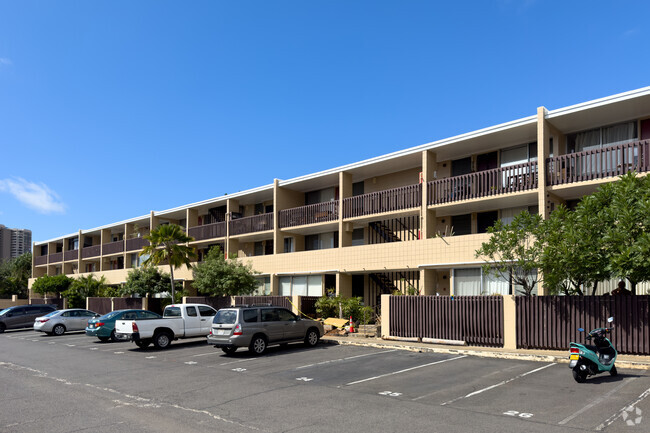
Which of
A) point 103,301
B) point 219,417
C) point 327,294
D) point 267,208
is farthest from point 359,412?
point 103,301

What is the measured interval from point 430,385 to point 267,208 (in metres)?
26.0

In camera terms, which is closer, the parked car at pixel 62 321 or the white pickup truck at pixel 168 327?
the white pickup truck at pixel 168 327

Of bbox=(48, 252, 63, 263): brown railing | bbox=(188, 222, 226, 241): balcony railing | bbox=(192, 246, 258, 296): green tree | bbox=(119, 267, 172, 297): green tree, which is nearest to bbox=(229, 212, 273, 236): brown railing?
bbox=(188, 222, 226, 241): balcony railing

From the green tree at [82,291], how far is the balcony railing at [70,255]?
36.7 feet

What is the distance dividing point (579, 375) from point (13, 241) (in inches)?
5746

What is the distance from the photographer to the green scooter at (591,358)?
11.4m

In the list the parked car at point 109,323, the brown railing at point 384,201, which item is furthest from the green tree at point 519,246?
the parked car at point 109,323

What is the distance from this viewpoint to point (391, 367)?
14445 millimetres

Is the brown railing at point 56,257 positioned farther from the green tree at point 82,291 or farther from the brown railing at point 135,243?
the brown railing at point 135,243

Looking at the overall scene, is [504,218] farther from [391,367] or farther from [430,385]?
[430,385]

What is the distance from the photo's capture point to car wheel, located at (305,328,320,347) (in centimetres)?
1944

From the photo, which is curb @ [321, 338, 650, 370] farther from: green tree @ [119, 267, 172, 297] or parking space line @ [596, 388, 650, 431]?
green tree @ [119, 267, 172, 297]

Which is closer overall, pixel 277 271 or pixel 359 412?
pixel 359 412

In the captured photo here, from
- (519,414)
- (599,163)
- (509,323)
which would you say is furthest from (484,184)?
(519,414)
